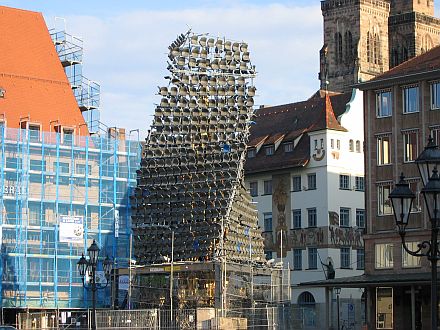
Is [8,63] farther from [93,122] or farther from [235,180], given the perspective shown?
[235,180]

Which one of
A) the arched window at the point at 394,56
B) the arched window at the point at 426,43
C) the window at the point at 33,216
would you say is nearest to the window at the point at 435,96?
the window at the point at 33,216

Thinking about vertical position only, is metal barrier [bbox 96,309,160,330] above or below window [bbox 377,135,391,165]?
below

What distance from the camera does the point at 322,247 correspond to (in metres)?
82.0

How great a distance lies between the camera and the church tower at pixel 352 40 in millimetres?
135750

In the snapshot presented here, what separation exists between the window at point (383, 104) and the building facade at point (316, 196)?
48.2 ft

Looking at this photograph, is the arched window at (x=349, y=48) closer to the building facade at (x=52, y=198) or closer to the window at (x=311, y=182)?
the window at (x=311, y=182)

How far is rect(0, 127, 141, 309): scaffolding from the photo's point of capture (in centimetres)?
→ 6619

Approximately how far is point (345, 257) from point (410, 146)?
19315 mm

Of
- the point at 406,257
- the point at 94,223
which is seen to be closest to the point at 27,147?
the point at 94,223

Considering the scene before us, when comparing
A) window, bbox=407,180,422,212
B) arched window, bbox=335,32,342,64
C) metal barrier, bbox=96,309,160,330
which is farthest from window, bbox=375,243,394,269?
arched window, bbox=335,32,342,64

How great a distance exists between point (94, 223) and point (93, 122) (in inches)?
486

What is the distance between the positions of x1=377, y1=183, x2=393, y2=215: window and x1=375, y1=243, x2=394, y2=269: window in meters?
1.85

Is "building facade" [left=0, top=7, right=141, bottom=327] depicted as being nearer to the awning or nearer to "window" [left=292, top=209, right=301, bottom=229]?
the awning

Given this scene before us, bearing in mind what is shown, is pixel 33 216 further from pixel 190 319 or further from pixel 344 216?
pixel 344 216
